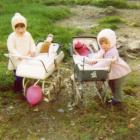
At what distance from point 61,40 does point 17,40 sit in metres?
2.95

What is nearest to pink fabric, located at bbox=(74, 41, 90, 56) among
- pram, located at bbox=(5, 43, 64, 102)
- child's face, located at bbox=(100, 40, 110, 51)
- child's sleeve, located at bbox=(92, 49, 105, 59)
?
pram, located at bbox=(5, 43, 64, 102)

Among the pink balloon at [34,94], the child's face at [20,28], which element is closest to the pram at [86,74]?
the pink balloon at [34,94]

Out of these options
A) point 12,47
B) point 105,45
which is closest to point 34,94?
point 12,47

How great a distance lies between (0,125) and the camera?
5938 mm

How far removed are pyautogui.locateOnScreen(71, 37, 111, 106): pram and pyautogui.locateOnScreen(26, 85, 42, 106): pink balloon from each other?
0.49 metres

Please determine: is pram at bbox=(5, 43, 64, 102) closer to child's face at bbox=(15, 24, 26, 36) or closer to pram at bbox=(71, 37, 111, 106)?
pram at bbox=(71, 37, 111, 106)

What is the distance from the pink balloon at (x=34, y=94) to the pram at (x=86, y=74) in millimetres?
490

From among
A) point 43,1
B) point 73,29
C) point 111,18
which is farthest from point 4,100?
point 43,1

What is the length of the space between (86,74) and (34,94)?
791 mm

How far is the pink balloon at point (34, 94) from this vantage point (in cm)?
612

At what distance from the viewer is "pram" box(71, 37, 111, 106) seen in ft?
19.0

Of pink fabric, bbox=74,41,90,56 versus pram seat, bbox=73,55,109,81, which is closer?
pram seat, bbox=73,55,109,81

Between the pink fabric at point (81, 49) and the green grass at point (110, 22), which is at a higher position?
the pink fabric at point (81, 49)

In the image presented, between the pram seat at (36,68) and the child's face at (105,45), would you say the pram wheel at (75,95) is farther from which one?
the child's face at (105,45)
